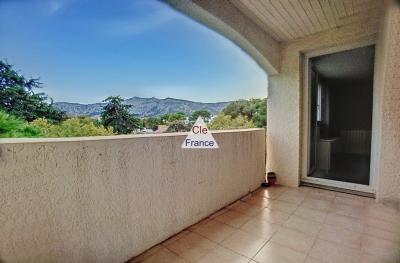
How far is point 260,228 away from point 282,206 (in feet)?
2.51

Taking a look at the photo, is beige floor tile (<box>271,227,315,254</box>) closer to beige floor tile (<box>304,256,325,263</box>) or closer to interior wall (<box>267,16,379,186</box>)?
beige floor tile (<box>304,256,325,263</box>)

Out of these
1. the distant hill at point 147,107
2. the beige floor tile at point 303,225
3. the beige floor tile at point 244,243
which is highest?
the distant hill at point 147,107

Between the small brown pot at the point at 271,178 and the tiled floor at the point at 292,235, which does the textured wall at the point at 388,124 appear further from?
the small brown pot at the point at 271,178

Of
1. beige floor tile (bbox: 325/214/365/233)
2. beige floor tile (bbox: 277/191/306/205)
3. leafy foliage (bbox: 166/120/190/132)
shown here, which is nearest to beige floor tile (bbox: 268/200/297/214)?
beige floor tile (bbox: 277/191/306/205)

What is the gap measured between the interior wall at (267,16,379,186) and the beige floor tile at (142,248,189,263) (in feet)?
8.86

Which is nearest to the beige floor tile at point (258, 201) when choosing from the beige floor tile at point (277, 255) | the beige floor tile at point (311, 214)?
the beige floor tile at point (311, 214)

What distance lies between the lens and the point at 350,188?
10.8 feet

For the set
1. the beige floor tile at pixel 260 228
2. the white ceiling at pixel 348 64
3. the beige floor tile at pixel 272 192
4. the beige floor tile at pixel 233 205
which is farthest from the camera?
the white ceiling at pixel 348 64

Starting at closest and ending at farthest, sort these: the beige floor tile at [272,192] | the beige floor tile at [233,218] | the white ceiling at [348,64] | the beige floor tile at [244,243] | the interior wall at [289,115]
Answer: the beige floor tile at [244,243], the beige floor tile at [233,218], the beige floor tile at [272,192], the interior wall at [289,115], the white ceiling at [348,64]

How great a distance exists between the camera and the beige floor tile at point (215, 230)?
2.05m

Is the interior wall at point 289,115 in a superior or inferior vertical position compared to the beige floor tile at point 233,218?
superior

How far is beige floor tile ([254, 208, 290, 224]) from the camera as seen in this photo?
2385mm

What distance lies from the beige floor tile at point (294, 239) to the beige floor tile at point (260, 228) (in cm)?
6

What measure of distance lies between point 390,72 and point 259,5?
1.89 m
